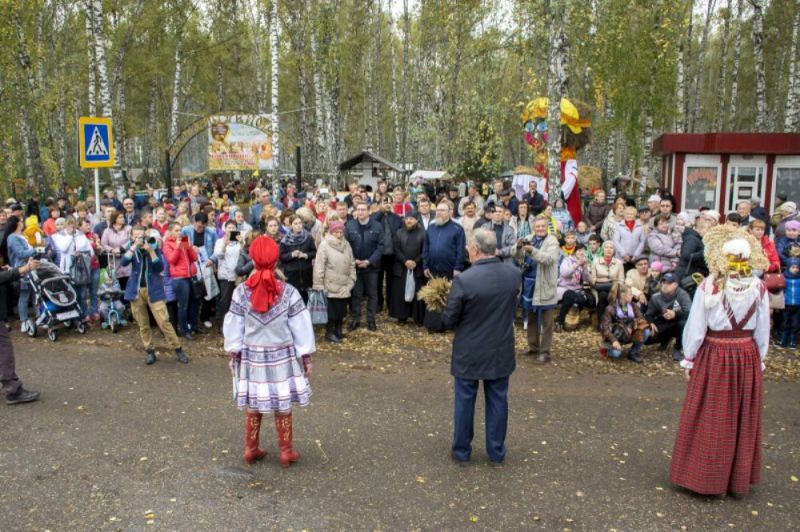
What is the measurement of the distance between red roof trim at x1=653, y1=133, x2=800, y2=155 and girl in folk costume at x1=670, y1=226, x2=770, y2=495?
40.3 ft

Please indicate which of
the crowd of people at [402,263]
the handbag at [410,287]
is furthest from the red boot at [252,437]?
the handbag at [410,287]

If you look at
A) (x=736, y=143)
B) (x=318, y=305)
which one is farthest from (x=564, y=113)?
(x=318, y=305)

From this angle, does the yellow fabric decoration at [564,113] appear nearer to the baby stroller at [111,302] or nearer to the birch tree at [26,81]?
the baby stroller at [111,302]

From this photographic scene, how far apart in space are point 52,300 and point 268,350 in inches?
235

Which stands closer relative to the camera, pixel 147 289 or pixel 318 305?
pixel 147 289

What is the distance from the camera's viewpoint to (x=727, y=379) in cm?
477

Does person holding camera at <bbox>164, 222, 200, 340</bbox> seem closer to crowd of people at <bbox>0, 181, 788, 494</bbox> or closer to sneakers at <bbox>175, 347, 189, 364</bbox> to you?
crowd of people at <bbox>0, 181, 788, 494</bbox>

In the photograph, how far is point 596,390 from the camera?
24.5ft

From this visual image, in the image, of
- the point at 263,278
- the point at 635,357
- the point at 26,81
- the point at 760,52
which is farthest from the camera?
the point at 26,81

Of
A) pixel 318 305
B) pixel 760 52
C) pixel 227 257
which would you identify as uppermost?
pixel 760 52

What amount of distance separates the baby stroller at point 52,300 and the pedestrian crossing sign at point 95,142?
2.21 meters

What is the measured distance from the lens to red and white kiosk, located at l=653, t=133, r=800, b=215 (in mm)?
15516

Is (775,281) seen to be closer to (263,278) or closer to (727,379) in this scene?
(727,379)

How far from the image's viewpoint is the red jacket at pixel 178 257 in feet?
29.9
